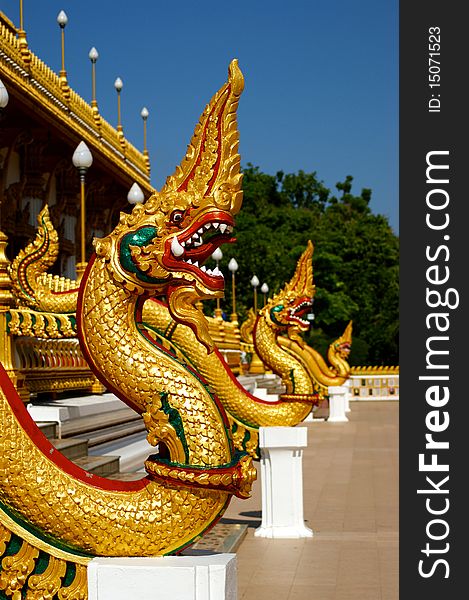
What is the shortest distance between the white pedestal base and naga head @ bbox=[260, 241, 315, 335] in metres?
6.19

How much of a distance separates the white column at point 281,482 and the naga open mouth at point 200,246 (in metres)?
4.32

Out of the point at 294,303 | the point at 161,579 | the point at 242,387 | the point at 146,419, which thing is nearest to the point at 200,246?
the point at 146,419

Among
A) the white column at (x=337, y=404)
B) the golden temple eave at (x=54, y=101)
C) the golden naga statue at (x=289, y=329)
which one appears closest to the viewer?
the golden naga statue at (x=289, y=329)

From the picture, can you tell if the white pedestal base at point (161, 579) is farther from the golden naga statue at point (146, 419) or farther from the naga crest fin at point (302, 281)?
the naga crest fin at point (302, 281)

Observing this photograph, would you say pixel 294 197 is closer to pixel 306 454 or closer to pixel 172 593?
pixel 306 454

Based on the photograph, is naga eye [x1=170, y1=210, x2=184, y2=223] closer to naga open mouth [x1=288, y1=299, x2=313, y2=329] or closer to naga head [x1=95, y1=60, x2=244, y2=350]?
naga head [x1=95, y1=60, x2=244, y2=350]

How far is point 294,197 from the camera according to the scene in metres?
55.9

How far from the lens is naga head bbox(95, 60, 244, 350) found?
11.9 ft

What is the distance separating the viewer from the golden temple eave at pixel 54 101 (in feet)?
43.7

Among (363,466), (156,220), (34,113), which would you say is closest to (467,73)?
(156,220)

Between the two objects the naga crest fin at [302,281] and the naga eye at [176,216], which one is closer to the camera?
the naga eye at [176,216]

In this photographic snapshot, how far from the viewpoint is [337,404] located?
22328 mm

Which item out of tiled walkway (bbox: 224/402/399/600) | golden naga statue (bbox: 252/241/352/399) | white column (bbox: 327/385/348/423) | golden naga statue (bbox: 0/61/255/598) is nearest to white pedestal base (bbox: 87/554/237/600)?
golden naga statue (bbox: 0/61/255/598)

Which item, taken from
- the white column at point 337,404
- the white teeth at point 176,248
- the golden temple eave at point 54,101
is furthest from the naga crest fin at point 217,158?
the white column at point 337,404
